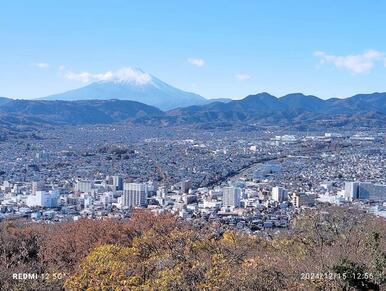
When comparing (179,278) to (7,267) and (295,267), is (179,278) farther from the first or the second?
(7,267)

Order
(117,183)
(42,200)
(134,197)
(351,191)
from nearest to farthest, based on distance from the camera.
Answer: (42,200)
(134,197)
(351,191)
(117,183)

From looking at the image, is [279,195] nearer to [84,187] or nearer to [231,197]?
[231,197]

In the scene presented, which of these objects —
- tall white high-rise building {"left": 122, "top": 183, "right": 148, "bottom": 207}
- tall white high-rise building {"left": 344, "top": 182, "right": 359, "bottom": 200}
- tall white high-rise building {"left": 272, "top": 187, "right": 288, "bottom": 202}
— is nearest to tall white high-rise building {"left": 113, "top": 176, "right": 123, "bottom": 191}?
tall white high-rise building {"left": 122, "top": 183, "right": 148, "bottom": 207}

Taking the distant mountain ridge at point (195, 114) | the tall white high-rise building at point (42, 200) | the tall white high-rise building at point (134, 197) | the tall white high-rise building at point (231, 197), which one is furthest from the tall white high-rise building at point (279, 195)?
the distant mountain ridge at point (195, 114)

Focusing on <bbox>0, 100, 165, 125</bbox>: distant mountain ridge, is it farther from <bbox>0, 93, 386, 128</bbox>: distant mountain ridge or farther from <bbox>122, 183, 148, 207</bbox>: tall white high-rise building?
<bbox>122, 183, 148, 207</bbox>: tall white high-rise building

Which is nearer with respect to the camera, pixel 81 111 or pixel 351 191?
pixel 351 191

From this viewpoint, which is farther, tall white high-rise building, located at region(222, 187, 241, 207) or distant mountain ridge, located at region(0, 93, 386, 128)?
distant mountain ridge, located at region(0, 93, 386, 128)

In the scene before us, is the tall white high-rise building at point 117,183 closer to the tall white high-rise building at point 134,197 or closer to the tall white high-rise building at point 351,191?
the tall white high-rise building at point 134,197

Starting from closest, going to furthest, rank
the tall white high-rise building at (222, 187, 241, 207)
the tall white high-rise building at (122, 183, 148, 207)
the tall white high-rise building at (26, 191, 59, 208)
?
1. the tall white high-rise building at (26, 191, 59, 208)
2. the tall white high-rise building at (222, 187, 241, 207)
3. the tall white high-rise building at (122, 183, 148, 207)

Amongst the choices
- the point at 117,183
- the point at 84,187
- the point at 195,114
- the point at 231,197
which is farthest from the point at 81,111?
the point at 231,197
